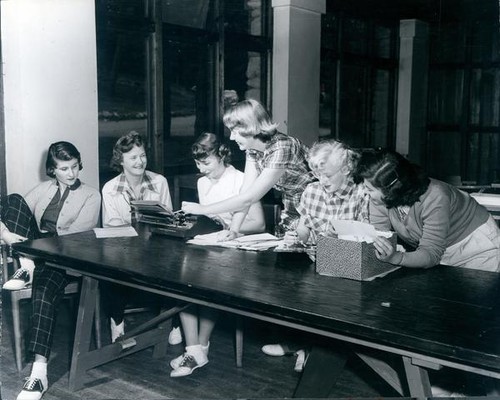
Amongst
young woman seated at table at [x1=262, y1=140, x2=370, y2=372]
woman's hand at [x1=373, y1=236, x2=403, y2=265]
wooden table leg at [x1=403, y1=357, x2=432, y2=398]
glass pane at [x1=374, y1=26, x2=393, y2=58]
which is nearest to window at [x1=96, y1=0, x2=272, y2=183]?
young woman seated at table at [x1=262, y1=140, x2=370, y2=372]

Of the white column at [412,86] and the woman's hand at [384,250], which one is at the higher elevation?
the white column at [412,86]

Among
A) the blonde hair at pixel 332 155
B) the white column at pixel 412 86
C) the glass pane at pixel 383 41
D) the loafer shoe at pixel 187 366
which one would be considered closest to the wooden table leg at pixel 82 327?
the loafer shoe at pixel 187 366

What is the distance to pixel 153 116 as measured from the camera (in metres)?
5.06

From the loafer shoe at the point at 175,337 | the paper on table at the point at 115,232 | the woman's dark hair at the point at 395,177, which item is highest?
the woman's dark hair at the point at 395,177

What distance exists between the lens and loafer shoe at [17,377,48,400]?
2.90 m

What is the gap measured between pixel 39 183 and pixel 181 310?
143 centimetres

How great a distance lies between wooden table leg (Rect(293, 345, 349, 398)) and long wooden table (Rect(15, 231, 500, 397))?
11 cm

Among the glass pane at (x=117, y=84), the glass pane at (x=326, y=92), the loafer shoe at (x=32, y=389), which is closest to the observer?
the loafer shoe at (x=32, y=389)

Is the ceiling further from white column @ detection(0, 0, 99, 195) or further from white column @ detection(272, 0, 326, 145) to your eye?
white column @ detection(0, 0, 99, 195)

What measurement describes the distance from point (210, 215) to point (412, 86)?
566 cm

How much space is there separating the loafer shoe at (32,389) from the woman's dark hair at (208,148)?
4.99 feet

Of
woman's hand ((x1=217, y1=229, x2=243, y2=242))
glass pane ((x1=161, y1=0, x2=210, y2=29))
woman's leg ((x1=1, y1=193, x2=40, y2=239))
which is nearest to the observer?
woman's hand ((x1=217, y1=229, x2=243, y2=242))

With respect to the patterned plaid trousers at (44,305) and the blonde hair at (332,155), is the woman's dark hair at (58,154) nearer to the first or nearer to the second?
the patterned plaid trousers at (44,305)

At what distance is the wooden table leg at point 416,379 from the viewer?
2.01 m
